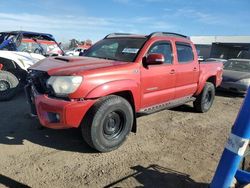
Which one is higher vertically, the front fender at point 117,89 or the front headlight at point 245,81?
the front fender at point 117,89

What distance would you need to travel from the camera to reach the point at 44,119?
13.7 feet

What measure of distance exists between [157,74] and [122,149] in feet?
4.94

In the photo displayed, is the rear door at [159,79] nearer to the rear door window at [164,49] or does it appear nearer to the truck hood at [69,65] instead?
the rear door window at [164,49]

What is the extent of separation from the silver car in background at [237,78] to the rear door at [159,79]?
4813mm

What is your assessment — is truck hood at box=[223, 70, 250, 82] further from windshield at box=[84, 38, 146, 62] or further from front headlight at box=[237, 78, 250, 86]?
windshield at box=[84, 38, 146, 62]

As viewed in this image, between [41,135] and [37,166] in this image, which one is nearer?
[37,166]

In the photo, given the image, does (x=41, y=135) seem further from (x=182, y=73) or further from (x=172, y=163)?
(x=182, y=73)

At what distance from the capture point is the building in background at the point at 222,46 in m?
47.8

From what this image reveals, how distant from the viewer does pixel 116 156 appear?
4340 mm

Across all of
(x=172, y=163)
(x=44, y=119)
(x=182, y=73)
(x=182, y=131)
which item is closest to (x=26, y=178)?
(x=44, y=119)

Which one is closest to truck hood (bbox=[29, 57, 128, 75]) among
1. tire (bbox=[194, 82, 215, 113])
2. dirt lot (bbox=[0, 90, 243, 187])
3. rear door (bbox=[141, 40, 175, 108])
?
rear door (bbox=[141, 40, 175, 108])

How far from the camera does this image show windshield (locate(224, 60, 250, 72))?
11.4 m

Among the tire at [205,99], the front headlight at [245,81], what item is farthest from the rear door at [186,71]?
the front headlight at [245,81]

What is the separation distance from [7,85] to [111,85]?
438 centimetres
